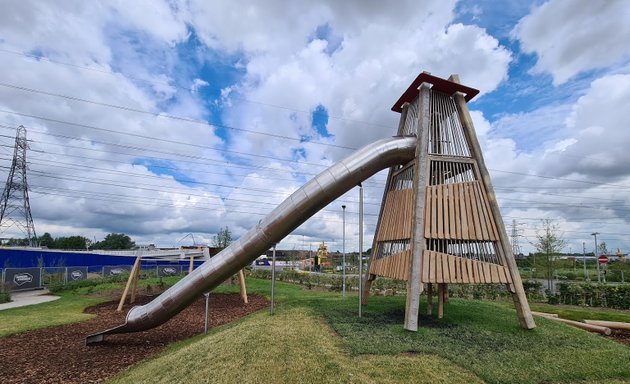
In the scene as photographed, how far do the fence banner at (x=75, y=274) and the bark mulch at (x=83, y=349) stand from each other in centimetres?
1377

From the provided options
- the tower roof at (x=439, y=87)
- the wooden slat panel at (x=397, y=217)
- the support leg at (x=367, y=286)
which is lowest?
the support leg at (x=367, y=286)

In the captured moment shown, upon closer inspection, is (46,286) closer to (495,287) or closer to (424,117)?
(424,117)

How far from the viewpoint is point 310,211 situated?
1167cm

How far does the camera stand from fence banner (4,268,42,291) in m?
23.2

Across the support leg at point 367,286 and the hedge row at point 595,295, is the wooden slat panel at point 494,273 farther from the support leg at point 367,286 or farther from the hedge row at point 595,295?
the hedge row at point 595,295

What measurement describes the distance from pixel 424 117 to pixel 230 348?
931cm

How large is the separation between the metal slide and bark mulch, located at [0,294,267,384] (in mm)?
742

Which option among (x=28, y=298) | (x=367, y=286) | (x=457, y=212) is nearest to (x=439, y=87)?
(x=457, y=212)

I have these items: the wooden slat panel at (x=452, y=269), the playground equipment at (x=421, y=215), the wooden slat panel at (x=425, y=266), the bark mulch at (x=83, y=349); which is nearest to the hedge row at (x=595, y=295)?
the playground equipment at (x=421, y=215)

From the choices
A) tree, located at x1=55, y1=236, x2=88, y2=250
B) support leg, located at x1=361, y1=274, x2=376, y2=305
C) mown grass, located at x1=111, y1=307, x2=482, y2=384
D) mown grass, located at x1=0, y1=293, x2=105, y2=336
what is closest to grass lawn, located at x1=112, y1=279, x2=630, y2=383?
mown grass, located at x1=111, y1=307, x2=482, y2=384

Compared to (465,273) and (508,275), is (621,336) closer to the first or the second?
(508,275)

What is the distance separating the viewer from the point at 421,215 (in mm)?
10680

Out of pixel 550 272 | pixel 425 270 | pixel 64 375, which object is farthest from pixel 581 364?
pixel 550 272

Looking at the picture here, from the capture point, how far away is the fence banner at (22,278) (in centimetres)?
2320
